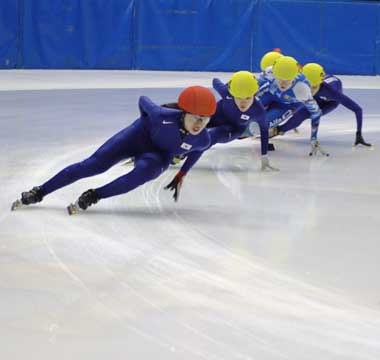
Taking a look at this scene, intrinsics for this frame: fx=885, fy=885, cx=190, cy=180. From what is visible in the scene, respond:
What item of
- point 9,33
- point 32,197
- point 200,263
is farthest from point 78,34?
Answer: point 200,263

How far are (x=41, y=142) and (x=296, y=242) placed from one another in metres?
4.19

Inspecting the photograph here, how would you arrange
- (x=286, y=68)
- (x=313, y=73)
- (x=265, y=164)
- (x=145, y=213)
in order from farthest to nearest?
(x=313, y=73) < (x=286, y=68) < (x=265, y=164) < (x=145, y=213)

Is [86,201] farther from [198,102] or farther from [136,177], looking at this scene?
[198,102]

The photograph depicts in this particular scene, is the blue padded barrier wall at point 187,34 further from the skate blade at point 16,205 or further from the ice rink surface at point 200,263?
the skate blade at point 16,205

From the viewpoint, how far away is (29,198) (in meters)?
5.51

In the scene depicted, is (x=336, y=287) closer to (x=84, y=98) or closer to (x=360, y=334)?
(x=360, y=334)

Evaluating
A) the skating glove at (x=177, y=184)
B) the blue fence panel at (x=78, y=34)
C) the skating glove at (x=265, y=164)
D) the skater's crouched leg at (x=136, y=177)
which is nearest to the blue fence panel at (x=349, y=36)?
the blue fence panel at (x=78, y=34)

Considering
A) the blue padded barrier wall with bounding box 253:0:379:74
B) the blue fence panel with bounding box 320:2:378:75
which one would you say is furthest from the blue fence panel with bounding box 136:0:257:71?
the blue fence panel with bounding box 320:2:378:75

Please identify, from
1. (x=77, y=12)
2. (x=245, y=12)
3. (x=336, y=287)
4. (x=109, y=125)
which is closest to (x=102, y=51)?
(x=77, y=12)

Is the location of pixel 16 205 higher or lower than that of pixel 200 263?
A: lower

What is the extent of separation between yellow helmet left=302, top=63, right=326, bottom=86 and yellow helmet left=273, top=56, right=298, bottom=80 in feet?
2.87

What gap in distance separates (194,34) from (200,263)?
14567mm

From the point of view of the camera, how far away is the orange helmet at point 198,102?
210 inches

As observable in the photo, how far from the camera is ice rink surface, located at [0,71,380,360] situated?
3316mm
